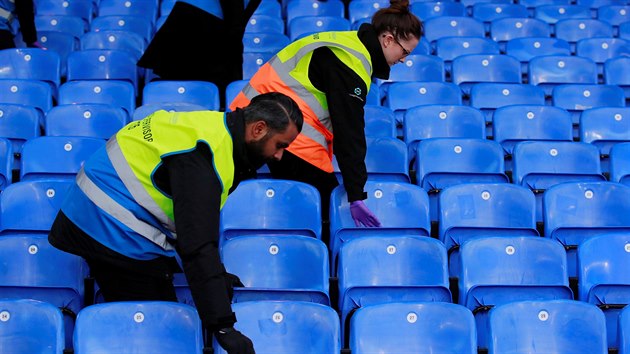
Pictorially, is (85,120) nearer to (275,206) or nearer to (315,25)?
(275,206)

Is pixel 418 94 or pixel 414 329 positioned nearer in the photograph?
pixel 414 329

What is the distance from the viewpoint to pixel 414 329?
12.0 feet

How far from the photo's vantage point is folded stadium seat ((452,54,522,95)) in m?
6.82

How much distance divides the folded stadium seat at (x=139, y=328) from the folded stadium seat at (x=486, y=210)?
165cm

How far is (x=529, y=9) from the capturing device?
8523 mm

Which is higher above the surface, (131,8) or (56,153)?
(131,8)

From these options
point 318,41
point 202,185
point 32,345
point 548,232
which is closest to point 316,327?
point 202,185

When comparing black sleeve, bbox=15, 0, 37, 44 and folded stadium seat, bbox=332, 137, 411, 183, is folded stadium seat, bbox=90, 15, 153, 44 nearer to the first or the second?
black sleeve, bbox=15, 0, 37, 44

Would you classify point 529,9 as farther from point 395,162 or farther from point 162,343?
point 162,343

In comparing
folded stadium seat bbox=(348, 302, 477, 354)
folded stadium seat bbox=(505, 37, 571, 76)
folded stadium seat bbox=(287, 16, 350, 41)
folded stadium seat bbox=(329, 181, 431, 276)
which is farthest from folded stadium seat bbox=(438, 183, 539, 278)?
folded stadium seat bbox=(505, 37, 571, 76)

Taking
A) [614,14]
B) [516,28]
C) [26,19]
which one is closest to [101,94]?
[26,19]

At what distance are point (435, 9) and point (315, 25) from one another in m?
1.28

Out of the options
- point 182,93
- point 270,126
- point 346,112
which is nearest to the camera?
point 270,126

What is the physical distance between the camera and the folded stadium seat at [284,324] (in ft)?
11.6
